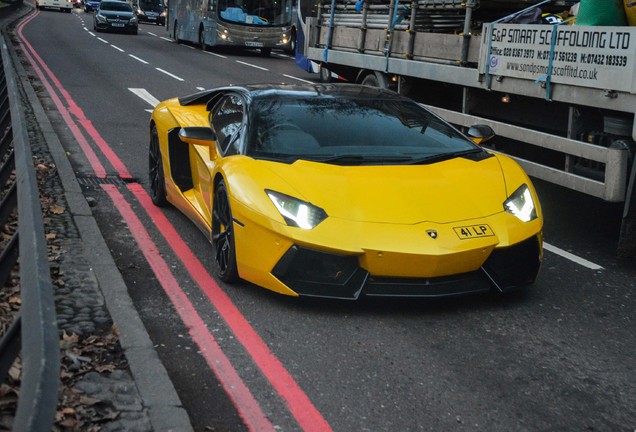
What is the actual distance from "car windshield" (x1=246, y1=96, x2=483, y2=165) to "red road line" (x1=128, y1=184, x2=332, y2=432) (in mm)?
941

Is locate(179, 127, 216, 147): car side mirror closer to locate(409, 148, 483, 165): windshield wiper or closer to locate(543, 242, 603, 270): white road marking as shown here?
locate(409, 148, 483, 165): windshield wiper

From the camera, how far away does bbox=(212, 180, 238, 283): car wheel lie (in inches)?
246

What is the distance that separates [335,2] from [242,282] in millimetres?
8900

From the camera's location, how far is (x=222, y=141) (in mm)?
7137

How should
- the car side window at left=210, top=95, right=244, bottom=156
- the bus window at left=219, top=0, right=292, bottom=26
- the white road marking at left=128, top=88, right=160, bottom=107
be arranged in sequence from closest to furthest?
the car side window at left=210, top=95, right=244, bottom=156, the white road marking at left=128, top=88, right=160, bottom=107, the bus window at left=219, top=0, right=292, bottom=26

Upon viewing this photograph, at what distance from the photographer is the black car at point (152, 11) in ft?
202

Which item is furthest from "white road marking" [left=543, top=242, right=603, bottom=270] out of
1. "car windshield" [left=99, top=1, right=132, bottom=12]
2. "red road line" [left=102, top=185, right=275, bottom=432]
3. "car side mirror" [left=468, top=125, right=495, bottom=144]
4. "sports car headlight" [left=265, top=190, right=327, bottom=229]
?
"car windshield" [left=99, top=1, right=132, bottom=12]

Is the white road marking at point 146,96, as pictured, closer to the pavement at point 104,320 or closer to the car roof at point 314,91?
the pavement at point 104,320

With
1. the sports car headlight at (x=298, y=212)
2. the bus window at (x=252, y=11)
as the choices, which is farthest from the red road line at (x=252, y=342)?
the bus window at (x=252, y=11)

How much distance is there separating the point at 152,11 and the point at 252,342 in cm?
5873

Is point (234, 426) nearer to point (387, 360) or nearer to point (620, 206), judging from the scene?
point (387, 360)

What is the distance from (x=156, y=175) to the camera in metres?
8.76

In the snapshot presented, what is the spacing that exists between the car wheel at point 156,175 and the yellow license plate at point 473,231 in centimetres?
347

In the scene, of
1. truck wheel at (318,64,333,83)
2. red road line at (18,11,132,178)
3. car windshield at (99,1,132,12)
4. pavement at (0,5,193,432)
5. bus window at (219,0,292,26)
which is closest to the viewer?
pavement at (0,5,193,432)
